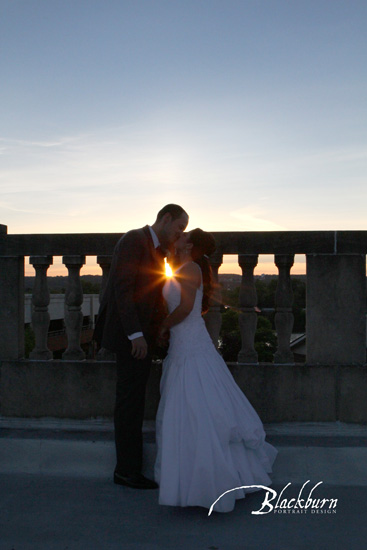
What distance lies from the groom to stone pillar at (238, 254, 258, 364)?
32.8 inches

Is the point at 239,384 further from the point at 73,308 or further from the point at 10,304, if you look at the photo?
the point at 10,304

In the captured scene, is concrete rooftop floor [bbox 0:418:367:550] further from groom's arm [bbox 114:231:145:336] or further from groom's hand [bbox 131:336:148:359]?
groom's arm [bbox 114:231:145:336]

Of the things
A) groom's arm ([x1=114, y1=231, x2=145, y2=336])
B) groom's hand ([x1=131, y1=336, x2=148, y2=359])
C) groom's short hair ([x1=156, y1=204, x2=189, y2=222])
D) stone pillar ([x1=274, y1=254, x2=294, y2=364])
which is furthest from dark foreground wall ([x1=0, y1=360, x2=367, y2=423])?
groom's short hair ([x1=156, y1=204, x2=189, y2=222])

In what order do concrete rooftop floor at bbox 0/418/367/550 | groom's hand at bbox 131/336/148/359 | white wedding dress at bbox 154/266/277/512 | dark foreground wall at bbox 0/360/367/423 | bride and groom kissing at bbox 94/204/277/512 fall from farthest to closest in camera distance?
dark foreground wall at bbox 0/360/367/423 → groom's hand at bbox 131/336/148/359 → bride and groom kissing at bbox 94/204/277/512 → white wedding dress at bbox 154/266/277/512 → concrete rooftop floor at bbox 0/418/367/550

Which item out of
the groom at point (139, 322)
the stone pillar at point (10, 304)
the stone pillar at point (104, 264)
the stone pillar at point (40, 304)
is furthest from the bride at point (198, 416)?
the stone pillar at point (10, 304)

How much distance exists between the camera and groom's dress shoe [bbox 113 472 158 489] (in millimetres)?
3781

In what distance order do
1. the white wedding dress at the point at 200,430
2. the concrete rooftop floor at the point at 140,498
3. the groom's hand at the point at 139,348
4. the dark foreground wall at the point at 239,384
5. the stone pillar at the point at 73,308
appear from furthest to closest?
the stone pillar at the point at 73,308, the dark foreground wall at the point at 239,384, the groom's hand at the point at 139,348, the white wedding dress at the point at 200,430, the concrete rooftop floor at the point at 140,498

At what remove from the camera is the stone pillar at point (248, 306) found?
445 cm

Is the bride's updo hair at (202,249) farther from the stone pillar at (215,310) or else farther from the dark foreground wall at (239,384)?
the dark foreground wall at (239,384)

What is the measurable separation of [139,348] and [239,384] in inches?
44.6

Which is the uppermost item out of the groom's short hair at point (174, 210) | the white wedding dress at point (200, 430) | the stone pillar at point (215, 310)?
the groom's short hair at point (174, 210)

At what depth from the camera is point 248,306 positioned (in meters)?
4.47

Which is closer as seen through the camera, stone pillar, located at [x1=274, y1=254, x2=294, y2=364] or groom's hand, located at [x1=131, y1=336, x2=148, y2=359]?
groom's hand, located at [x1=131, y1=336, x2=148, y2=359]

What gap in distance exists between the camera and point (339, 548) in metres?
2.90
